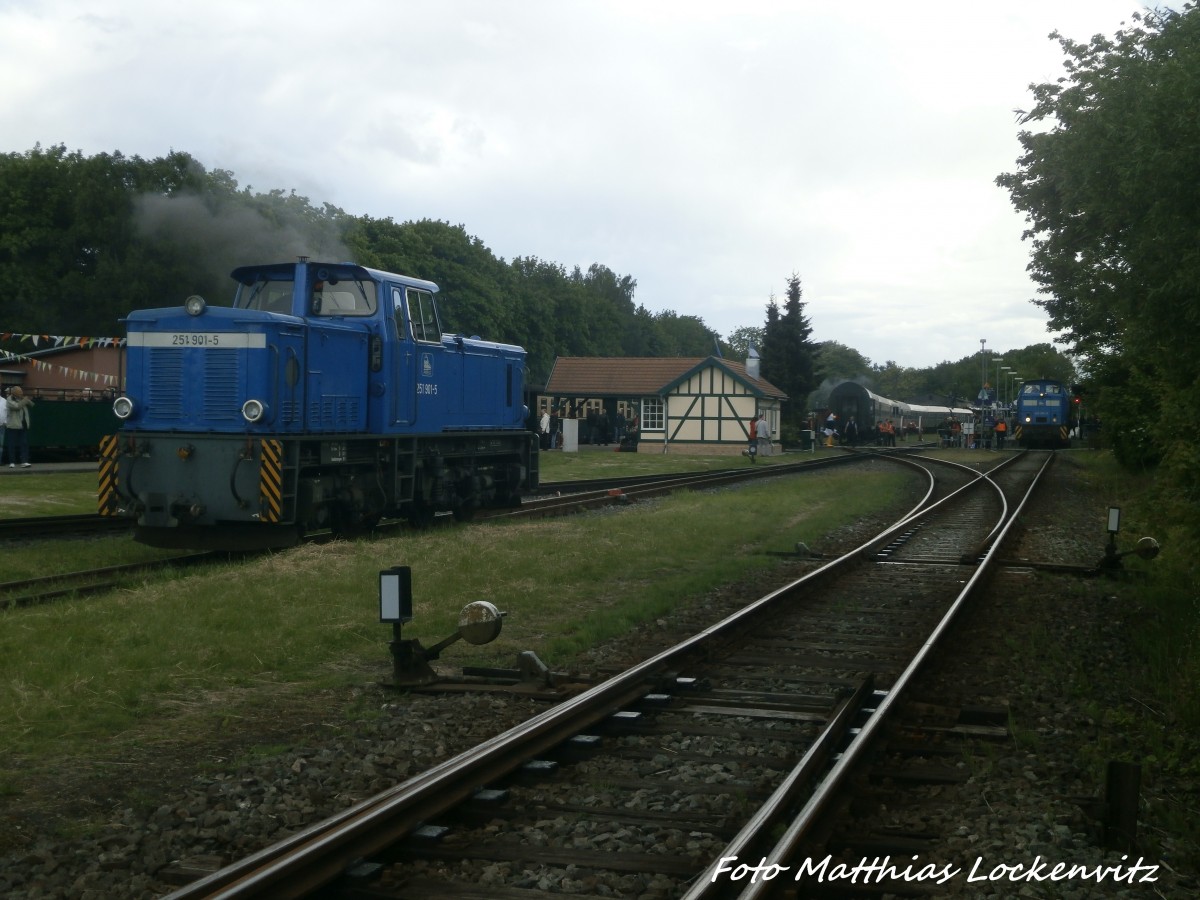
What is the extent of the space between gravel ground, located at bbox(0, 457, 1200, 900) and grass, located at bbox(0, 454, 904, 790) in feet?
1.99

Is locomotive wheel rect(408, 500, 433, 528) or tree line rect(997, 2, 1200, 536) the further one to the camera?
locomotive wheel rect(408, 500, 433, 528)

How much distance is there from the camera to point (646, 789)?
5.63 m

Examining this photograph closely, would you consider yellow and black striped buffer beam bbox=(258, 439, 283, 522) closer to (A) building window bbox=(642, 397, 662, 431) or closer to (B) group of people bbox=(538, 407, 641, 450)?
(B) group of people bbox=(538, 407, 641, 450)

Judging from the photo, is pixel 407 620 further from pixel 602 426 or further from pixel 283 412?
pixel 602 426

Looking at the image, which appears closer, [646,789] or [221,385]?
[646,789]

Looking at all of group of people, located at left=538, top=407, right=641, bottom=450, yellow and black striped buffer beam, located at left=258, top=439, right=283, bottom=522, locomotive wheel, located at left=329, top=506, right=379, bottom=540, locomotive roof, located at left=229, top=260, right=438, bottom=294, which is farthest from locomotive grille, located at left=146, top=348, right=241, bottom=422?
group of people, located at left=538, top=407, right=641, bottom=450

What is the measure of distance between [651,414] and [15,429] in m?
32.1

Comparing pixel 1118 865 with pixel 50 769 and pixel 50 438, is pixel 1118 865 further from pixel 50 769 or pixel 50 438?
pixel 50 438

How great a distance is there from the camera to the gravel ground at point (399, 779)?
15.1 feet

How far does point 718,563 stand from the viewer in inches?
561

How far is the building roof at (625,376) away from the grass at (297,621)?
120 ft

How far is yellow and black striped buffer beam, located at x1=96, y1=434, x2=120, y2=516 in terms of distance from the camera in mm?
13672

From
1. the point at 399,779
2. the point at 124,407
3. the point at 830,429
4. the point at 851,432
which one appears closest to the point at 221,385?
the point at 124,407

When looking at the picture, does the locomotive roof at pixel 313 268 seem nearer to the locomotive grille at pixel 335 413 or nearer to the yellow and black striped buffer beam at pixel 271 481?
the locomotive grille at pixel 335 413
